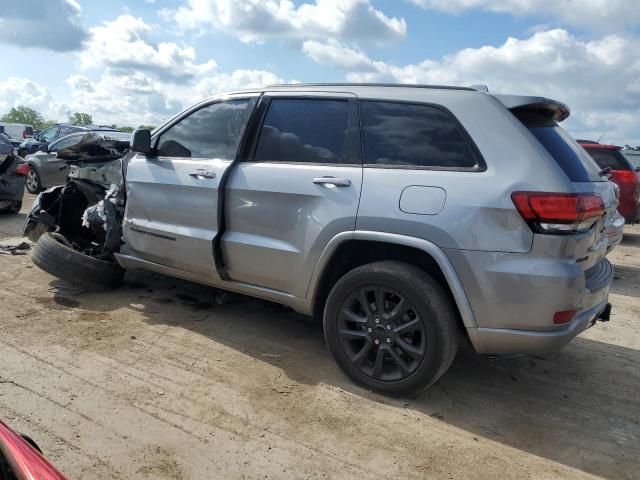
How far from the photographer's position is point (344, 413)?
3090 mm

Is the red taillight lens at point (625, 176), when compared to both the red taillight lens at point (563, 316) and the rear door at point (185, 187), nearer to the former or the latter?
the red taillight lens at point (563, 316)

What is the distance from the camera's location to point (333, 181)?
3.36 metres

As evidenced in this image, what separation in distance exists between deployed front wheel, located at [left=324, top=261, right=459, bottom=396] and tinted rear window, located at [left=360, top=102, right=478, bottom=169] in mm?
670

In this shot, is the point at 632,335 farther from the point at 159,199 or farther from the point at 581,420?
the point at 159,199

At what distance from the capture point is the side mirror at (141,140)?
170 inches

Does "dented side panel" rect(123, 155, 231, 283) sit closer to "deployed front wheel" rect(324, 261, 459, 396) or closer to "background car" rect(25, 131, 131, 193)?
"deployed front wheel" rect(324, 261, 459, 396)

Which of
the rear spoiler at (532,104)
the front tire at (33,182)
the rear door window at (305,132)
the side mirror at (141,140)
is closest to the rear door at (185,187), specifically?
the side mirror at (141,140)

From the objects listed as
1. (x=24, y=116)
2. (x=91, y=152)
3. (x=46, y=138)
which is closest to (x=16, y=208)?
(x=91, y=152)

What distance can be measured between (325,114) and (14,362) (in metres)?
2.70

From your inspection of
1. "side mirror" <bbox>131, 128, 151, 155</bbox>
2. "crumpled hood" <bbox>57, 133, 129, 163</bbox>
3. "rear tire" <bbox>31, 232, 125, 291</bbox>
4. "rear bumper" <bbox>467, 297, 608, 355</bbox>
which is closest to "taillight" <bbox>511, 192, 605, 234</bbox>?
"rear bumper" <bbox>467, 297, 608, 355</bbox>

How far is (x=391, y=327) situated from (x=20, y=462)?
6.93 feet

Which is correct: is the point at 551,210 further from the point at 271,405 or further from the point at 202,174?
the point at 202,174

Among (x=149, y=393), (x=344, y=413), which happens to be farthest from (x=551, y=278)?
(x=149, y=393)

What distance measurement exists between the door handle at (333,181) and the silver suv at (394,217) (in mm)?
31
